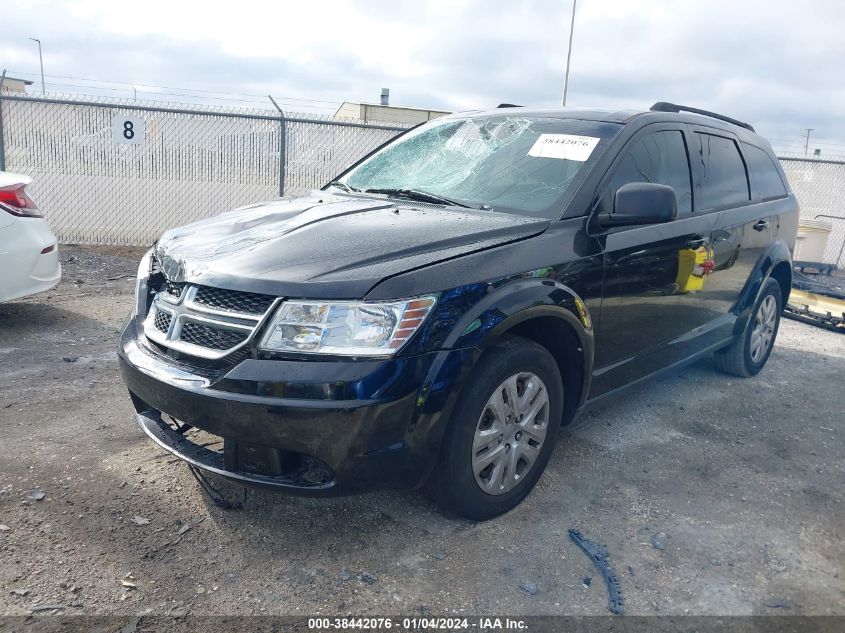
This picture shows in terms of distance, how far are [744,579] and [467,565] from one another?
1104 mm

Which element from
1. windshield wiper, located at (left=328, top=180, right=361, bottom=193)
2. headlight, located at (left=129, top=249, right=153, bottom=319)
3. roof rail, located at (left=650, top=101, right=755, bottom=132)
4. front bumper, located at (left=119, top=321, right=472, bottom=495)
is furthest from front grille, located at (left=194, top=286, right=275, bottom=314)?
roof rail, located at (left=650, top=101, right=755, bottom=132)

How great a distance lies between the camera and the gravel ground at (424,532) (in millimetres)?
2527

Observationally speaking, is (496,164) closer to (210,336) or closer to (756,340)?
(210,336)

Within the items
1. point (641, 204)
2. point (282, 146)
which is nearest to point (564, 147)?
point (641, 204)

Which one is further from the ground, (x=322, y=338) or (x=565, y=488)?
(x=322, y=338)

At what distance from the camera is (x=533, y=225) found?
305cm

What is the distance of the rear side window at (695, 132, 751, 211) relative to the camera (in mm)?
4215

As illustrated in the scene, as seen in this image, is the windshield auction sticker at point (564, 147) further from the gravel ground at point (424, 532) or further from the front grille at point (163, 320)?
the front grille at point (163, 320)

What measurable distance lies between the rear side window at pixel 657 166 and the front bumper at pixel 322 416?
146 cm

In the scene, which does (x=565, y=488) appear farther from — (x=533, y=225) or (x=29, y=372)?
(x=29, y=372)

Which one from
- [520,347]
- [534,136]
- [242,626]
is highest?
[534,136]

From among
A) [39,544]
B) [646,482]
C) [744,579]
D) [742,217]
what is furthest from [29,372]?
[742,217]

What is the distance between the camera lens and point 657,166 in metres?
3.79

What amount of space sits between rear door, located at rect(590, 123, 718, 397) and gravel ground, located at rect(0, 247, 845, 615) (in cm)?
57
